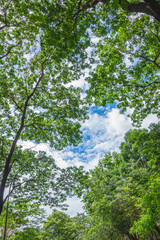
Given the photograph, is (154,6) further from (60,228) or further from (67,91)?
(60,228)

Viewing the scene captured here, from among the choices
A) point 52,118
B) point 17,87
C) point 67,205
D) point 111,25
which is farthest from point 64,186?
point 111,25

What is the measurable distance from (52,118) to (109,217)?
24.8 feet

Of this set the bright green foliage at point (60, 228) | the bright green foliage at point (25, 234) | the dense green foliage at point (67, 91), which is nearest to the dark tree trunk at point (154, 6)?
the dense green foliage at point (67, 91)

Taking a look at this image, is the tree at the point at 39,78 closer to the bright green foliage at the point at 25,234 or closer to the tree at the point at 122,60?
the tree at the point at 122,60

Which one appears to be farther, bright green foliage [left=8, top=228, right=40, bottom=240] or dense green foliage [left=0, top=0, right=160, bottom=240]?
bright green foliage [left=8, top=228, right=40, bottom=240]

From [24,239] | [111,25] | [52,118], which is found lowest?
[24,239]

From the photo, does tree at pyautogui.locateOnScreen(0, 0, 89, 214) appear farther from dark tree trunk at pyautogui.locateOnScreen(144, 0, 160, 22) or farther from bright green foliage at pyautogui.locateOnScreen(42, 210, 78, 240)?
bright green foliage at pyautogui.locateOnScreen(42, 210, 78, 240)

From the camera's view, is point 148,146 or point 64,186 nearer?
point 64,186

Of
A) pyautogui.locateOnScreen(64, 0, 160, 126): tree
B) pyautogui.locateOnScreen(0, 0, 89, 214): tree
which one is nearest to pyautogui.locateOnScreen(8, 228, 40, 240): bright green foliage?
pyautogui.locateOnScreen(0, 0, 89, 214): tree

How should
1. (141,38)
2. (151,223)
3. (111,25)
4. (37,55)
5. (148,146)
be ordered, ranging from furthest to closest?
(148,146) < (37,55) < (141,38) < (111,25) < (151,223)

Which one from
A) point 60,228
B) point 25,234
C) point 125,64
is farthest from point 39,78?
point 60,228

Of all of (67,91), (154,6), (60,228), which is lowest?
(60,228)

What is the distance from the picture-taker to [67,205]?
6.90 metres

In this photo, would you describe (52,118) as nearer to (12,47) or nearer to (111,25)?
(12,47)
